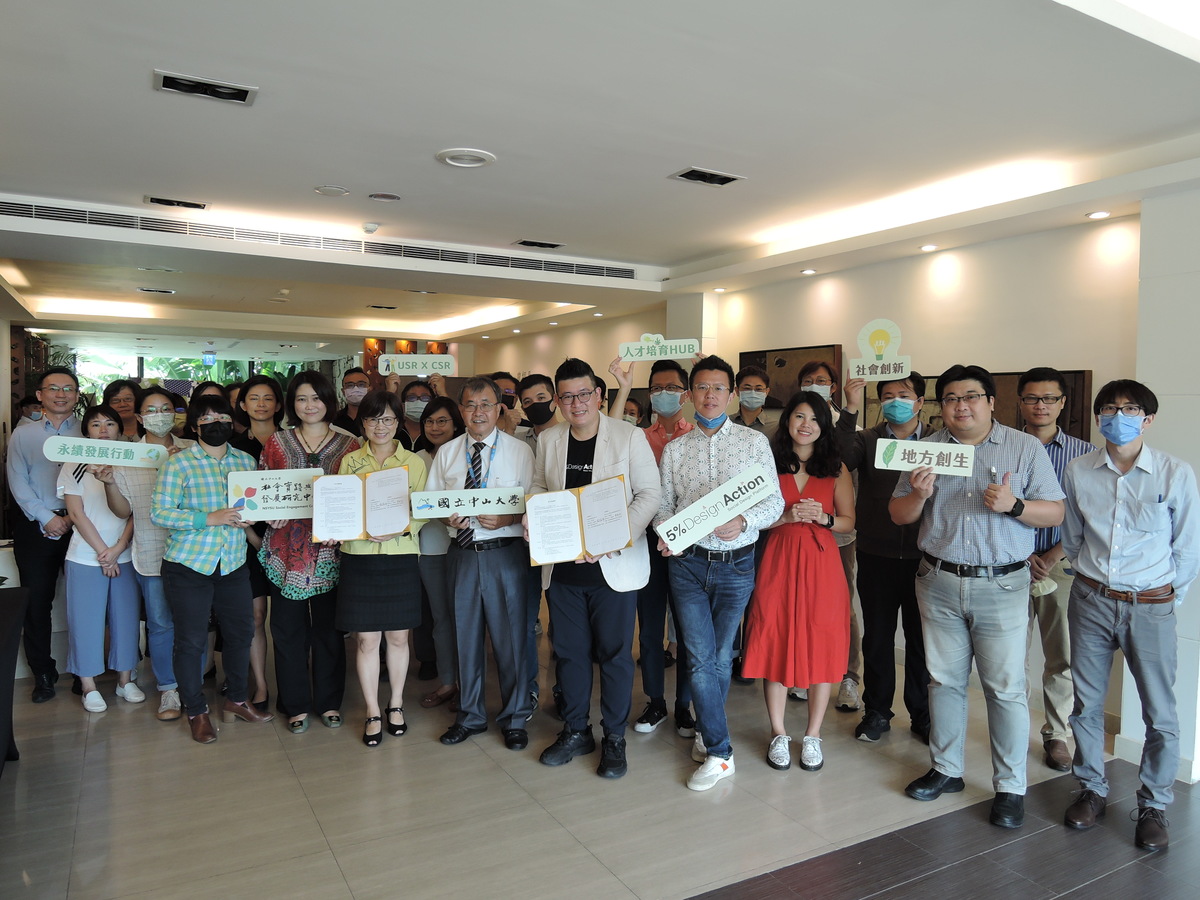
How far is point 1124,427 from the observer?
3.07 meters

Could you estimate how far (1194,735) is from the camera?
12.0ft

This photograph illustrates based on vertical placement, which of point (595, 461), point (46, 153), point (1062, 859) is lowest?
point (1062, 859)

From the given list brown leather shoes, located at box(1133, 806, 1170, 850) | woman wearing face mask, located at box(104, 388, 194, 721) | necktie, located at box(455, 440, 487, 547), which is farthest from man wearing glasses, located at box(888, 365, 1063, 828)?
woman wearing face mask, located at box(104, 388, 194, 721)

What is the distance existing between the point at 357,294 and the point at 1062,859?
9876 millimetres

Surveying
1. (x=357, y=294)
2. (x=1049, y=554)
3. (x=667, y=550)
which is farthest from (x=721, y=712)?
(x=357, y=294)

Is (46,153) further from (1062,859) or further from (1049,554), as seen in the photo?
(1062,859)

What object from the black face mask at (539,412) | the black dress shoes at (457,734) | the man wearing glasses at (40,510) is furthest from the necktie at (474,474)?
the man wearing glasses at (40,510)

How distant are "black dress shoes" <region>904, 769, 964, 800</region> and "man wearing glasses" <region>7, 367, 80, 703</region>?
14.8 ft

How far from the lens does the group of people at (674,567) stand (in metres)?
3.12

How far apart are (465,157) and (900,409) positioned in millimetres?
2936

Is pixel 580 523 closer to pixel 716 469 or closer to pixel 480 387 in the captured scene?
pixel 716 469

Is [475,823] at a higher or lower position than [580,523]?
lower

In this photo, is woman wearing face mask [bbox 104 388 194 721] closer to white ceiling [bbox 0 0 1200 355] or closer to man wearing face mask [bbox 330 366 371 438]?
man wearing face mask [bbox 330 366 371 438]

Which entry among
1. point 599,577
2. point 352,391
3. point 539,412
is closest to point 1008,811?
point 599,577
